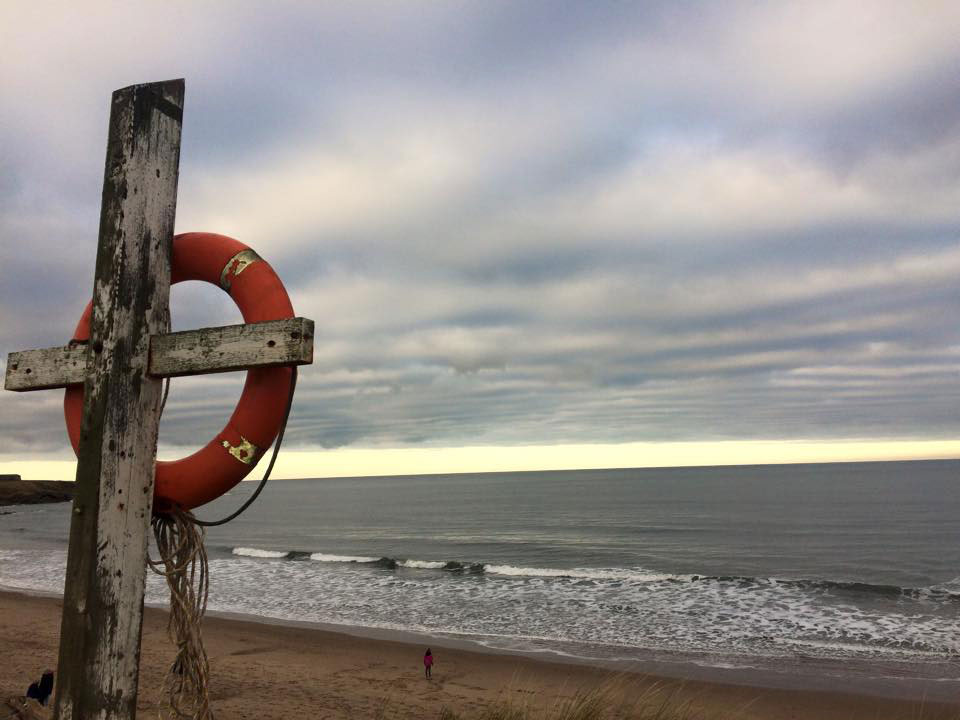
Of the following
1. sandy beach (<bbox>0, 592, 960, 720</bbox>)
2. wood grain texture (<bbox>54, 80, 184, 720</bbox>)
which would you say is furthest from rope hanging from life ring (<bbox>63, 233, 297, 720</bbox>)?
sandy beach (<bbox>0, 592, 960, 720</bbox>)

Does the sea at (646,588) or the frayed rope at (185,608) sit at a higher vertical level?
the frayed rope at (185,608)

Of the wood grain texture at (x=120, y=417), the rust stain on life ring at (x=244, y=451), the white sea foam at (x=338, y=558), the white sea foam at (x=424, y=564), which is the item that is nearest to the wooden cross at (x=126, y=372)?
the wood grain texture at (x=120, y=417)

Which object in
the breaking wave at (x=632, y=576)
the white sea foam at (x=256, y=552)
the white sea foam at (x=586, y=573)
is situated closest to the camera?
the breaking wave at (x=632, y=576)

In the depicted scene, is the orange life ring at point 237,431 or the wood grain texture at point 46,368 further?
the orange life ring at point 237,431

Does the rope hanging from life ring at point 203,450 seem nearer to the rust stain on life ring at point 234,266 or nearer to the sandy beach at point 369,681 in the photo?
the rust stain on life ring at point 234,266

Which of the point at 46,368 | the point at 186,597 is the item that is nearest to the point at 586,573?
the point at 186,597

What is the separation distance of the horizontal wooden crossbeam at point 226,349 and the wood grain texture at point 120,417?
9cm

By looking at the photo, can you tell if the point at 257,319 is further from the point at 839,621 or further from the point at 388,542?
the point at 388,542

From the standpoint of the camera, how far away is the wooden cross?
2.17 metres

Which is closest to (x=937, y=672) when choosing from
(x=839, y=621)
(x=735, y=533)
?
(x=839, y=621)

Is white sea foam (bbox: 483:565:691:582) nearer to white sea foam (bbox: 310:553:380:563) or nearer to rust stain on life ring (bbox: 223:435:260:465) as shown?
white sea foam (bbox: 310:553:380:563)

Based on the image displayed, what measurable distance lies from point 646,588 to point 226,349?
1989cm

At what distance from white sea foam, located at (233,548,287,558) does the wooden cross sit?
3001cm

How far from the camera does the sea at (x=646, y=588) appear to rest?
12641 mm
